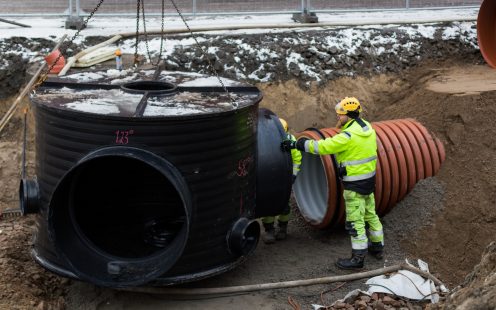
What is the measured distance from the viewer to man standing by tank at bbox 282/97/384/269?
688cm

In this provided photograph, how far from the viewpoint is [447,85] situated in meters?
9.84

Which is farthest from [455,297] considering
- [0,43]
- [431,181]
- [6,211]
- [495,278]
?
[0,43]

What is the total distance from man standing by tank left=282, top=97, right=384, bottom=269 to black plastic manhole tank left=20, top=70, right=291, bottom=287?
18.9 inches

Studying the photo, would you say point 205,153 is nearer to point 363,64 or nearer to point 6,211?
point 6,211


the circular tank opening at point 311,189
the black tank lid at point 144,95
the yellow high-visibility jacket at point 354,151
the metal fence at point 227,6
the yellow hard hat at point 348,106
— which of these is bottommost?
the circular tank opening at point 311,189

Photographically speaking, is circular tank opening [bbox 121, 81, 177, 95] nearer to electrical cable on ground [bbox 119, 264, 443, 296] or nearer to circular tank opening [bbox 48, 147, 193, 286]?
circular tank opening [bbox 48, 147, 193, 286]

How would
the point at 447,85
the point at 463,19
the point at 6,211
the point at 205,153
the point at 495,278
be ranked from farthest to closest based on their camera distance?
the point at 463,19 < the point at 447,85 < the point at 6,211 < the point at 205,153 < the point at 495,278

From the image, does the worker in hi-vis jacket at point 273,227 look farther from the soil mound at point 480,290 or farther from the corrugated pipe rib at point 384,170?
the soil mound at point 480,290

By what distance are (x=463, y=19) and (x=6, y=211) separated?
831cm

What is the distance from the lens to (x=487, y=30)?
897 cm

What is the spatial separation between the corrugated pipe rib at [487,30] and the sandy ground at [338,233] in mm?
552

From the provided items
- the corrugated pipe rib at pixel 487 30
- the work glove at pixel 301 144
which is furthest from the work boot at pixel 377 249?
the corrugated pipe rib at pixel 487 30

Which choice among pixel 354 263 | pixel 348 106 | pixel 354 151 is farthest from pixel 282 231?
pixel 348 106

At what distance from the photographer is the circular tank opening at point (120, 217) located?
565 centimetres
